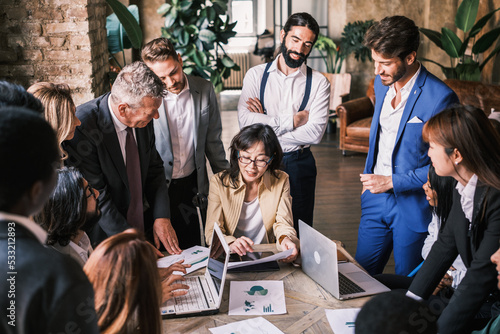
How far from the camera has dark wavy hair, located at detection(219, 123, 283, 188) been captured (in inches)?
109

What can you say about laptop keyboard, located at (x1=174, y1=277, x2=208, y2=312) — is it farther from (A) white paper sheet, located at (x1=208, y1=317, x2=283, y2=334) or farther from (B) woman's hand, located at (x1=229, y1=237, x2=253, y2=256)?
(B) woman's hand, located at (x1=229, y1=237, x2=253, y2=256)

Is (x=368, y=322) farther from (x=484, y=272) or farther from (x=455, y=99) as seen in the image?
(x=455, y=99)

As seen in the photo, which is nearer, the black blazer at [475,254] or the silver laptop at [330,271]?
the black blazer at [475,254]

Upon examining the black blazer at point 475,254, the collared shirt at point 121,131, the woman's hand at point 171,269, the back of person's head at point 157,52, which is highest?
the back of person's head at point 157,52

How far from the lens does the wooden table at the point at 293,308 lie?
1887mm

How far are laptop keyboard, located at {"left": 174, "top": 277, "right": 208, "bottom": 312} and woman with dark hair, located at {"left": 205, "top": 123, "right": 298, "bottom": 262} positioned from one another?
550 mm

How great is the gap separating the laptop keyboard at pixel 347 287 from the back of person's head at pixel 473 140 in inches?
26.6

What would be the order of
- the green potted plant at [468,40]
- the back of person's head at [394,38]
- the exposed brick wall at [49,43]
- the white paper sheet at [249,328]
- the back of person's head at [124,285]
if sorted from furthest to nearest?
the green potted plant at [468,40], the exposed brick wall at [49,43], the back of person's head at [394,38], the white paper sheet at [249,328], the back of person's head at [124,285]

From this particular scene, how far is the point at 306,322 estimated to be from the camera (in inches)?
75.6

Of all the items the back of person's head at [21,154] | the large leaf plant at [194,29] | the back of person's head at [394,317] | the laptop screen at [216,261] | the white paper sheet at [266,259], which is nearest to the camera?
the back of person's head at [21,154]

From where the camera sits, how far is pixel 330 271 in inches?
82.4

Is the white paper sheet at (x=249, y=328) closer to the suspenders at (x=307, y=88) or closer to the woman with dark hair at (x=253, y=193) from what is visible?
the woman with dark hair at (x=253, y=193)

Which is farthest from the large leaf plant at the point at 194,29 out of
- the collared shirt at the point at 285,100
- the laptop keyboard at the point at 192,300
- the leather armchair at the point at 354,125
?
the laptop keyboard at the point at 192,300

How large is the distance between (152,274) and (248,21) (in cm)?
1183
